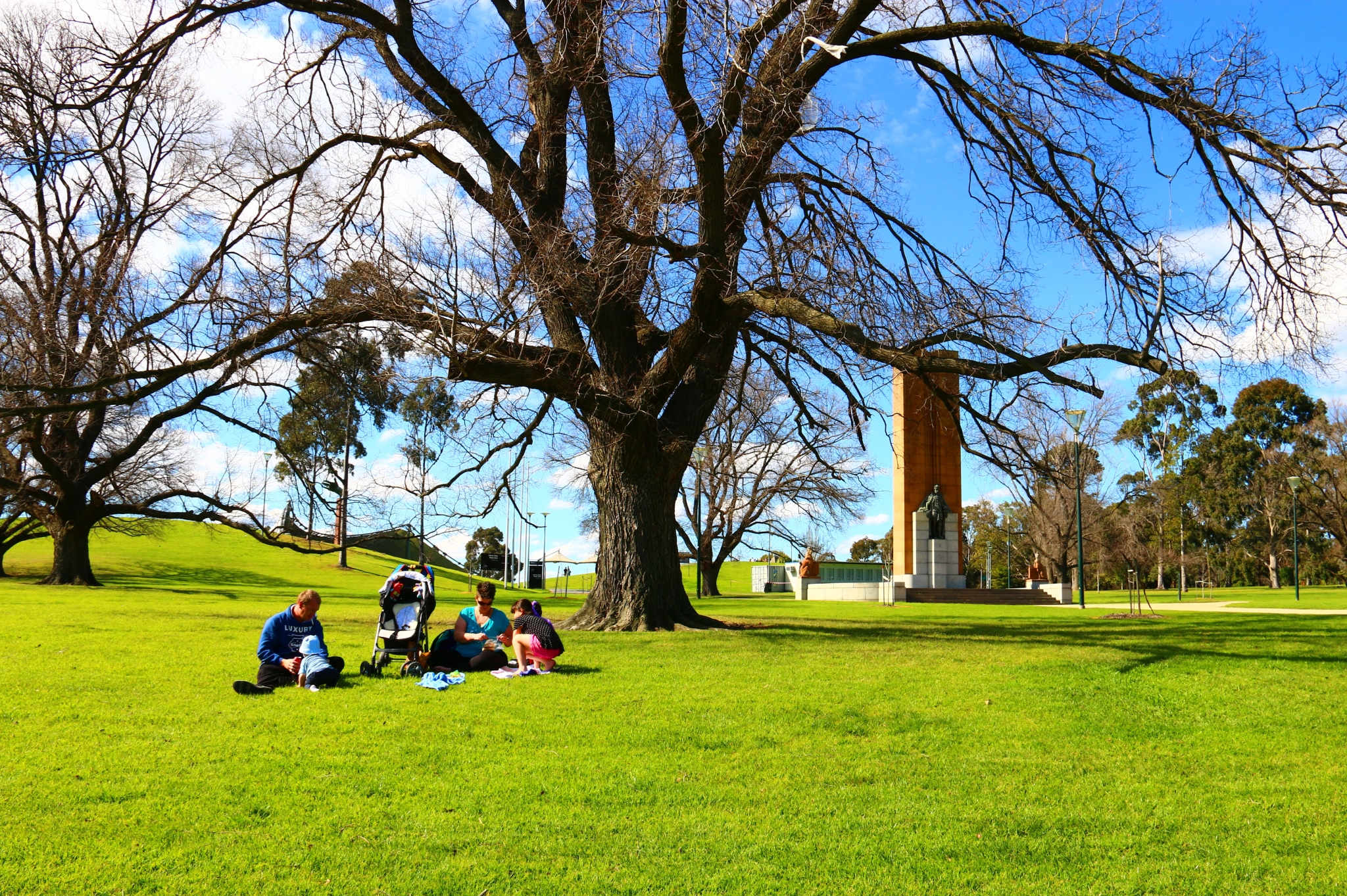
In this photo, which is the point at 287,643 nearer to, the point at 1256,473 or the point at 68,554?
the point at 68,554

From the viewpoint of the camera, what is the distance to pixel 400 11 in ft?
50.3

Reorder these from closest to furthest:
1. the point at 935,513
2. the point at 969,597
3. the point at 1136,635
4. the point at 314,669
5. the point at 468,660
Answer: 1. the point at 314,669
2. the point at 468,660
3. the point at 1136,635
4. the point at 969,597
5. the point at 935,513

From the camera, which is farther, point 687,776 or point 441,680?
point 441,680

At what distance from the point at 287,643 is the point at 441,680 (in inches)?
62.9

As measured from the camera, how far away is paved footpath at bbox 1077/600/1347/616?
23.2 metres

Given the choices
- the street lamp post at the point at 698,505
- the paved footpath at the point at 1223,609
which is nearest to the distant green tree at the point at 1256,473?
the paved footpath at the point at 1223,609

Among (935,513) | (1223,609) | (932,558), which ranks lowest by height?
(1223,609)

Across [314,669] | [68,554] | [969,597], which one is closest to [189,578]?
[68,554]

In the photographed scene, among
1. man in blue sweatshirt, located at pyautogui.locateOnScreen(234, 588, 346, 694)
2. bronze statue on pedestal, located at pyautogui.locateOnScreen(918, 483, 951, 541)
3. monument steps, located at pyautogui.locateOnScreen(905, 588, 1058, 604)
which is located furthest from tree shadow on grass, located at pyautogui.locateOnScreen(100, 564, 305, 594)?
bronze statue on pedestal, located at pyautogui.locateOnScreen(918, 483, 951, 541)

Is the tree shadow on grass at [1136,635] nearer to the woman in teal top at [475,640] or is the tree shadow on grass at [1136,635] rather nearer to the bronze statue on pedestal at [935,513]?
the woman in teal top at [475,640]

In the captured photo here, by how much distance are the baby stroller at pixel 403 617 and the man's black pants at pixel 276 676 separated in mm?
1013

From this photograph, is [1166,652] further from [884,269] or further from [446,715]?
[446,715]

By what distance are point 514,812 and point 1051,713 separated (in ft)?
17.0

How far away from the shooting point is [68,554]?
30.0 meters
